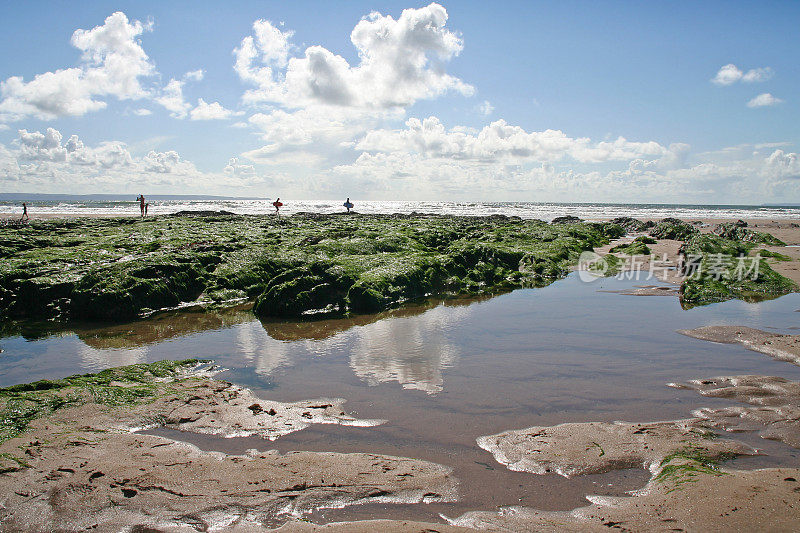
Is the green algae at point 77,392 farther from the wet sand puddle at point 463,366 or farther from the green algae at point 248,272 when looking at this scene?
the green algae at point 248,272

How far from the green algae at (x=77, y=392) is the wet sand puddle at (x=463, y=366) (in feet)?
2.40

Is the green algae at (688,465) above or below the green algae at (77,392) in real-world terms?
above

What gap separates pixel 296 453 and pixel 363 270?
691cm

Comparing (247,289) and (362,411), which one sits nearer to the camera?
(362,411)

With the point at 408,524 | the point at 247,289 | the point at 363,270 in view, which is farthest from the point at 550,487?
the point at 247,289

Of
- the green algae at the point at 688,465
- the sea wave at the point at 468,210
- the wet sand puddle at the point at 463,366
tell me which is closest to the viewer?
the green algae at the point at 688,465

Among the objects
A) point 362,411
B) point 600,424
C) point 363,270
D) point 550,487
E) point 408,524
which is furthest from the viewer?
point 363,270

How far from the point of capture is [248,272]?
36.6 feet

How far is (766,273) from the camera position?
34.1ft

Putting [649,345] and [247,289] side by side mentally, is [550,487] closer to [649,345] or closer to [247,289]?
[649,345]

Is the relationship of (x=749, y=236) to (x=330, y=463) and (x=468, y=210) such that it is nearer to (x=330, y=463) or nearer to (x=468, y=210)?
(x=330, y=463)

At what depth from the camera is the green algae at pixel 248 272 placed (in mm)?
8664

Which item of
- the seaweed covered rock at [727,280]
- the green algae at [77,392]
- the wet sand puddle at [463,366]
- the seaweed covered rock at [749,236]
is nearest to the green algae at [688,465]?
the wet sand puddle at [463,366]

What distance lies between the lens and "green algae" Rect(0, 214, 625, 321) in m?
8.66
